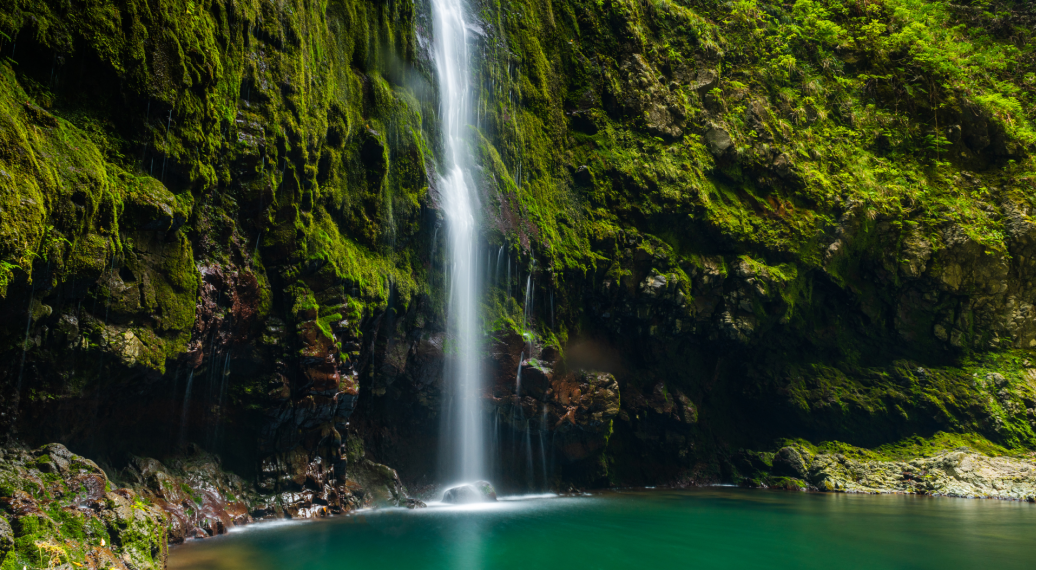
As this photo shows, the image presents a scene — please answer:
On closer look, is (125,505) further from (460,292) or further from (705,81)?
(705,81)

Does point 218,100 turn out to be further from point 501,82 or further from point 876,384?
point 876,384

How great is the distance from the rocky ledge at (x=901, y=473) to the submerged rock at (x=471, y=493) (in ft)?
43.5

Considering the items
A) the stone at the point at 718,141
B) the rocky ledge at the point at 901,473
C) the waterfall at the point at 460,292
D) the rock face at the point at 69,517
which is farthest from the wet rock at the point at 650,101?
the rock face at the point at 69,517

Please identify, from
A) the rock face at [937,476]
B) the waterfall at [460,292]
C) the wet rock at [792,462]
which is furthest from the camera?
the wet rock at [792,462]

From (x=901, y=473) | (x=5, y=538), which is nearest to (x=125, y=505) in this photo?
(x=5, y=538)

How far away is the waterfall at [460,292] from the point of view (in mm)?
18750

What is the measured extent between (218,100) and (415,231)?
6.56m

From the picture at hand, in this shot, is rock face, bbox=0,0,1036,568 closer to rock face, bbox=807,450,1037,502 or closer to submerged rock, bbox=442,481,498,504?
rock face, bbox=807,450,1037,502

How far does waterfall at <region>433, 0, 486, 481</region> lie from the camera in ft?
61.5

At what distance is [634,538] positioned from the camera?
14336 mm

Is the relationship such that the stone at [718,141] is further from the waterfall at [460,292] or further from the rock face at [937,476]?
the rock face at [937,476]

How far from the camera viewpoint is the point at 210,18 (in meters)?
11.8

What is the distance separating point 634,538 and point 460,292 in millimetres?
8583

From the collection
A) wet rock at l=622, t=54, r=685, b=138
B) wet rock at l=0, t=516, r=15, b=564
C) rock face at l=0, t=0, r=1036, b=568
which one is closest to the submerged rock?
rock face at l=0, t=0, r=1036, b=568
